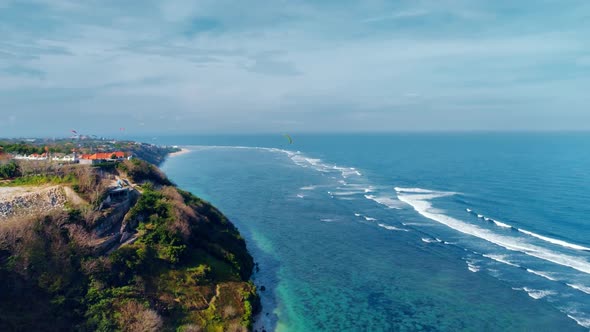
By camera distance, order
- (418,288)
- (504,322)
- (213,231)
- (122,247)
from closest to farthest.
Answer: (504,322), (122,247), (418,288), (213,231)

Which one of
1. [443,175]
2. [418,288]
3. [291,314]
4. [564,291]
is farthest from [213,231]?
[443,175]

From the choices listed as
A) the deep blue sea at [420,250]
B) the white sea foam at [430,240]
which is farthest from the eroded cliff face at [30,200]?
the white sea foam at [430,240]

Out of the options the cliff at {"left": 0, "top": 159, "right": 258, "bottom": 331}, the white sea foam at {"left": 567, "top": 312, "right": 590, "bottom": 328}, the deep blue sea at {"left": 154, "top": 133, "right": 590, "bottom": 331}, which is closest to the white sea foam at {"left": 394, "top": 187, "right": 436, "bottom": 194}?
the deep blue sea at {"left": 154, "top": 133, "right": 590, "bottom": 331}

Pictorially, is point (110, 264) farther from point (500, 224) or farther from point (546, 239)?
point (500, 224)

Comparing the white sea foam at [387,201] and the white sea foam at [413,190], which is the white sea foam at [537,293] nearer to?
the white sea foam at [387,201]

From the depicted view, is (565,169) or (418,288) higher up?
(565,169)

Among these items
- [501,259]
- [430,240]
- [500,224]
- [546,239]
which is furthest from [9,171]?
[546,239]

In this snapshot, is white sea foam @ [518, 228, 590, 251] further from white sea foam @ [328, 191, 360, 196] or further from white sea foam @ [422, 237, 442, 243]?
white sea foam @ [328, 191, 360, 196]

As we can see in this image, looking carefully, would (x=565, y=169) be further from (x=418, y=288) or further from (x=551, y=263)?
(x=418, y=288)
